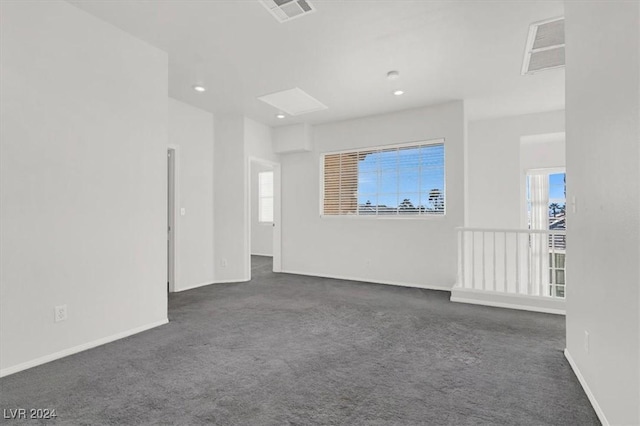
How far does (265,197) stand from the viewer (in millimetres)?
9070

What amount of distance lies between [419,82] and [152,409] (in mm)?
4240

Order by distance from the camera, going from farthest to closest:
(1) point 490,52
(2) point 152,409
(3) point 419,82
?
(3) point 419,82 < (1) point 490,52 < (2) point 152,409

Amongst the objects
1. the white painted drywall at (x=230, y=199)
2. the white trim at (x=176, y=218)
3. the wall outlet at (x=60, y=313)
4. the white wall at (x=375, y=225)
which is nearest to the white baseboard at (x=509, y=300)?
the white wall at (x=375, y=225)

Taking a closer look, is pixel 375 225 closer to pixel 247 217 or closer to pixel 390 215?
pixel 390 215

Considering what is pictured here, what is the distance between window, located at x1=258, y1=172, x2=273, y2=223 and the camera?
353 inches

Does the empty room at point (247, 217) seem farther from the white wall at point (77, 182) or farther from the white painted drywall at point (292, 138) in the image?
the white painted drywall at point (292, 138)

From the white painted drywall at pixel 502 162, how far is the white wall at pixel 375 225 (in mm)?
961

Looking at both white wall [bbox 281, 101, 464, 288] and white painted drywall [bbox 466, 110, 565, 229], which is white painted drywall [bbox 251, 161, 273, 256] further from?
white painted drywall [bbox 466, 110, 565, 229]

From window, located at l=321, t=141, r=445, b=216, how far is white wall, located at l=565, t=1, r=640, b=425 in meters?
2.81

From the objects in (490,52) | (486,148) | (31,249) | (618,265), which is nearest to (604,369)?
(618,265)

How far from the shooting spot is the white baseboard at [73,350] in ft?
7.48

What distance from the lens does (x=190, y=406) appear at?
6.18ft

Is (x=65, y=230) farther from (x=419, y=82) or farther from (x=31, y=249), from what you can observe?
(x=419, y=82)

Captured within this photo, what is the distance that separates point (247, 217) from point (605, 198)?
15.3 feet
